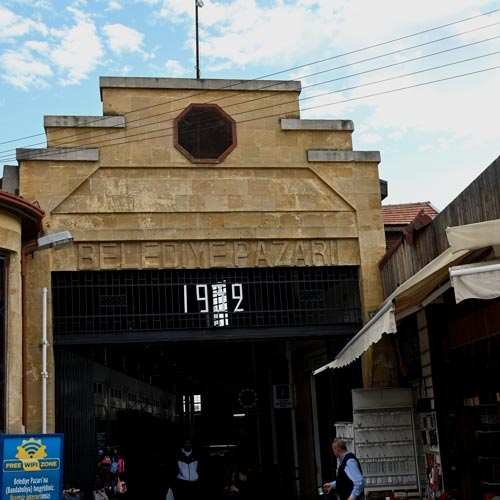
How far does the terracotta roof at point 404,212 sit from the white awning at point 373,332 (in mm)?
5353

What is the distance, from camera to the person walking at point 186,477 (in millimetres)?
16766

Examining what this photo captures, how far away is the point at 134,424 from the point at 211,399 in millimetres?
10189

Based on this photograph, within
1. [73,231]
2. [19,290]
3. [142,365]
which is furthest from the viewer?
[142,365]

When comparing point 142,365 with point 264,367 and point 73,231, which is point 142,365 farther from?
point 73,231

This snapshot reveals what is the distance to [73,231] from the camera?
14336mm

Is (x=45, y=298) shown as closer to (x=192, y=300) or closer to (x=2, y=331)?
(x=2, y=331)

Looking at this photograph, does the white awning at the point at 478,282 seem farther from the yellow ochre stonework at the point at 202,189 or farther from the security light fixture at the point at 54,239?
the yellow ochre stonework at the point at 202,189

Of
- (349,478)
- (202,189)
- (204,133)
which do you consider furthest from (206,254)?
(349,478)

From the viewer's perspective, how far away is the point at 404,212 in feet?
60.5

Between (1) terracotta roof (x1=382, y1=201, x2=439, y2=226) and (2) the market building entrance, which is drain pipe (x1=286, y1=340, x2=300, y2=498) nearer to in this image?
(2) the market building entrance

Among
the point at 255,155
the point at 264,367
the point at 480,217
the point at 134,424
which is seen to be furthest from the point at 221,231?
the point at 134,424

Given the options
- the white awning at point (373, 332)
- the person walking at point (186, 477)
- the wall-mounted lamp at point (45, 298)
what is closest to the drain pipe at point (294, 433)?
the person walking at point (186, 477)

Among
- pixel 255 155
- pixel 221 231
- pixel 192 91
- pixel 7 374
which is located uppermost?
pixel 192 91

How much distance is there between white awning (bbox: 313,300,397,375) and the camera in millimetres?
9375
